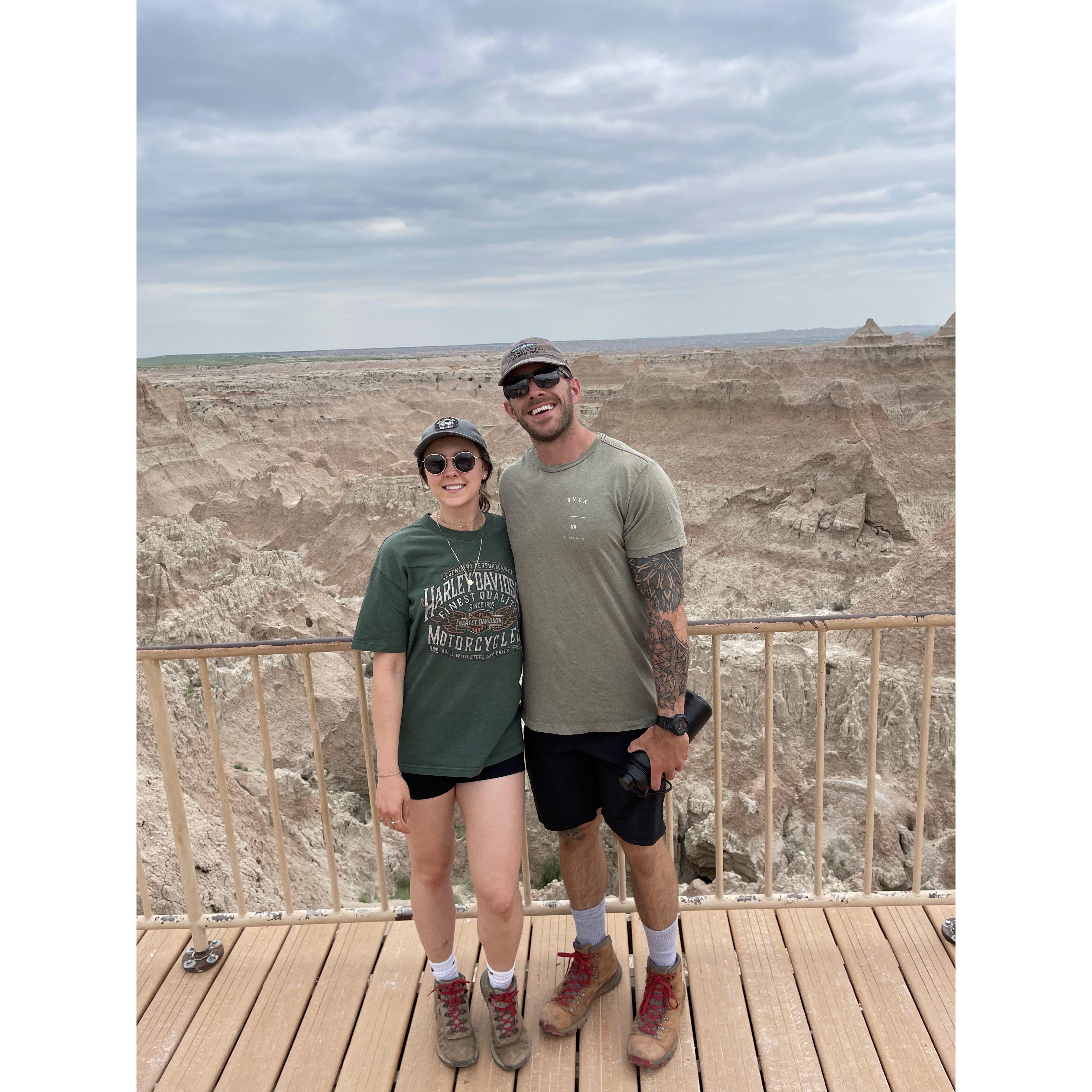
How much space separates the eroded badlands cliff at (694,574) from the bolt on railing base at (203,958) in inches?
96.9

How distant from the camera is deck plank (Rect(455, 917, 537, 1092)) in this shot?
7.81 feet

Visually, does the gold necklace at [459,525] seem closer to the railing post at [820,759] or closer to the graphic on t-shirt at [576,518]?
the graphic on t-shirt at [576,518]

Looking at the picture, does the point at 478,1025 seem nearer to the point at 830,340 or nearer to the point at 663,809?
the point at 663,809

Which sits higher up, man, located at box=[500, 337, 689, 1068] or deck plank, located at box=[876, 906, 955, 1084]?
man, located at box=[500, 337, 689, 1068]

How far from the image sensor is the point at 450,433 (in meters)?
2.13

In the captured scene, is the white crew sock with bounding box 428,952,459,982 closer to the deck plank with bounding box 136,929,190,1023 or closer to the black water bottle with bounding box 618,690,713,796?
the black water bottle with bounding box 618,690,713,796

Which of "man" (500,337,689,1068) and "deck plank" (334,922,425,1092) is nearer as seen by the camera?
"man" (500,337,689,1068)

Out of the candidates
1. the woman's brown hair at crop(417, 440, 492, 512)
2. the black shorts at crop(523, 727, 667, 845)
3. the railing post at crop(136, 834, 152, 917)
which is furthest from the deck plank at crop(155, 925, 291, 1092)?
the woman's brown hair at crop(417, 440, 492, 512)

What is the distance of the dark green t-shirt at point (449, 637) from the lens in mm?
2172

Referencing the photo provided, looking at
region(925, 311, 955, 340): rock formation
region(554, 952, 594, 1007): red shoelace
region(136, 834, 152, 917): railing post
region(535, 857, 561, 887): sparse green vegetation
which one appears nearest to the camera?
region(554, 952, 594, 1007): red shoelace

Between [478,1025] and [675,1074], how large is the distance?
26.2 inches

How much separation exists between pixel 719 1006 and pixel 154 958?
2158 millimetres

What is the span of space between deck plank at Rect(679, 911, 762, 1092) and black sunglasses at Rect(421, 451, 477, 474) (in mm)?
2009

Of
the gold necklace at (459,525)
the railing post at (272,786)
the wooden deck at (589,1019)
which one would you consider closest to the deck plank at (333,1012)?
the wooden deck at (589,1019)
